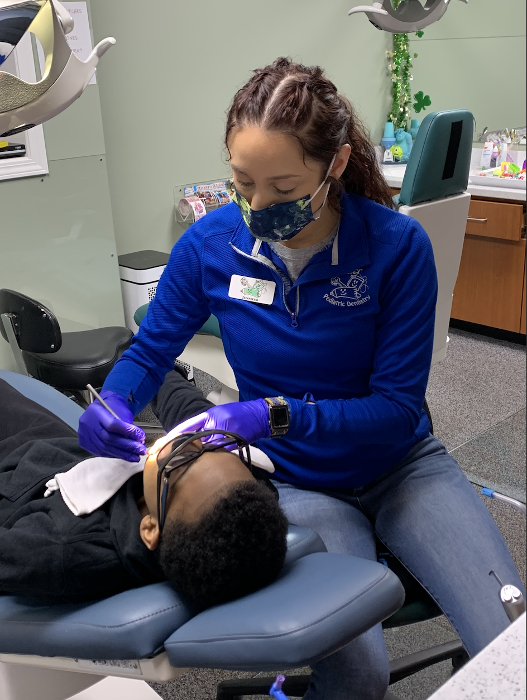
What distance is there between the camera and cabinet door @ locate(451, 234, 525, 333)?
3617 millimetres

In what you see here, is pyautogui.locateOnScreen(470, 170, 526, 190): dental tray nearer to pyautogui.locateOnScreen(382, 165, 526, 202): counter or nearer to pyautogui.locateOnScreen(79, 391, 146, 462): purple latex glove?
pyautogui.locateOnScreen(382, 165, 526, 202): counter

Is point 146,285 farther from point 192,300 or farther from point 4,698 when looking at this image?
point 4,698

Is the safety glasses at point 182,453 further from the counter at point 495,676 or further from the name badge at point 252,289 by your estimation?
the counter at point 495,676

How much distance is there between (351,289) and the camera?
1346 mm

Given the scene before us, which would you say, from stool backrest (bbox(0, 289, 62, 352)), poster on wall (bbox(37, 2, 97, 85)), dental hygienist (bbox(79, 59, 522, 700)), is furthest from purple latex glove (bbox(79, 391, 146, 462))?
poster on wall (bbox(37, 2, 97, 85))

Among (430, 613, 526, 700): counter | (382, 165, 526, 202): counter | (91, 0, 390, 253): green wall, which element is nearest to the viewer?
(430, 613, 526, 700): counter

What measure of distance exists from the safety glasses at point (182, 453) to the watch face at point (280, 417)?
8cm

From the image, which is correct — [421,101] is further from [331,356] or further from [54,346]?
[331,356]

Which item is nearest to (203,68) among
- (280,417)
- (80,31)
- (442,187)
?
(80,31)

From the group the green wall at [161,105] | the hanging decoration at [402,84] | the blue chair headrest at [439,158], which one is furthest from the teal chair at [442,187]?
the hanging decoration at [402,84]

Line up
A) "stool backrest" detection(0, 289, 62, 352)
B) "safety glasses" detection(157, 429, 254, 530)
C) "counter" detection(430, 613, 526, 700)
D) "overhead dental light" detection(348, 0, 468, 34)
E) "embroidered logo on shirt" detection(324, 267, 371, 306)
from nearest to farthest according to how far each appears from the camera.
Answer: "counter" detection(430, 613, 526, 700) < "safety glasses" detection(157, 429, 254, 530) < "embroidered logo on shirt" detection(324, 267, 371, 306) < "stool backrest" detection(0, 289, 62, 352) < "overhead dental light" detection(348, 0, 468, 34)

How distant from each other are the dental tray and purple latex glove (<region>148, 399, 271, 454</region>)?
2.68m

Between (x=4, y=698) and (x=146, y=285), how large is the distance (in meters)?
2.23

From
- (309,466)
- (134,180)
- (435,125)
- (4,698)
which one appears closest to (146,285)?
(134,180)
